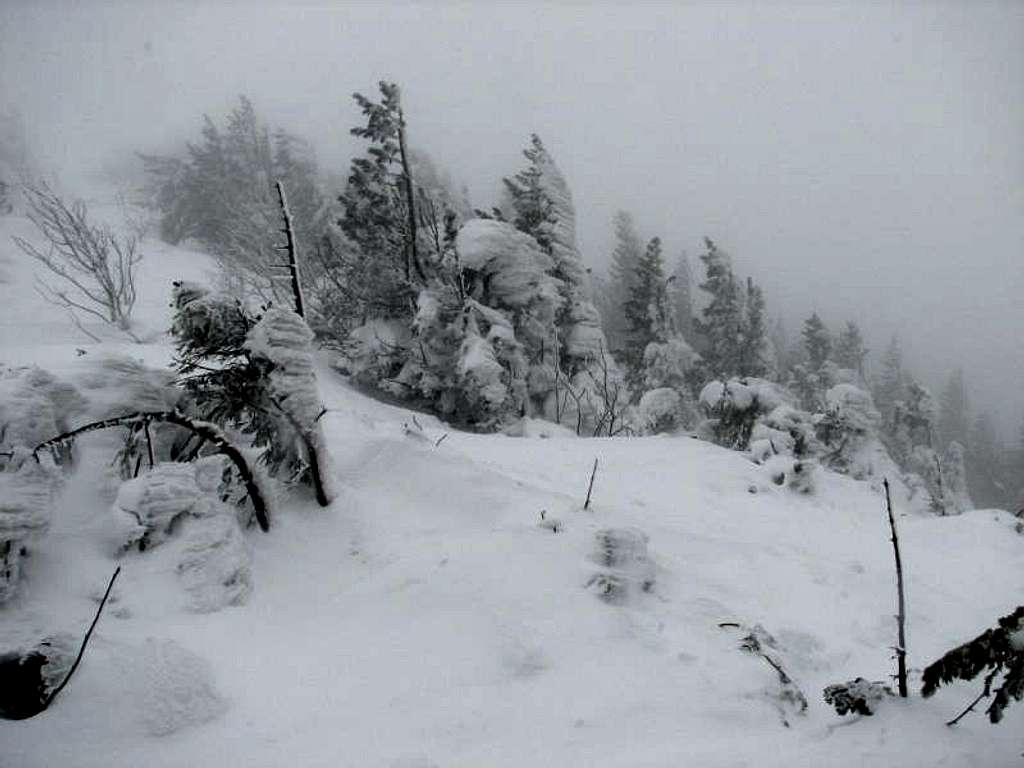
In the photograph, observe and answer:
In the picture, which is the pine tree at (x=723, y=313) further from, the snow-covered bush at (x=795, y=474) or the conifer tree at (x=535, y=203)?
the snow-covered bush at (x=795, y=474)

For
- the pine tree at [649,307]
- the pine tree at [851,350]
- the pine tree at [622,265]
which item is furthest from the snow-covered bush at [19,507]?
the pine tree at [851,350]

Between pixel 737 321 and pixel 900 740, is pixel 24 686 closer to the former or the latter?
pixel 900 740

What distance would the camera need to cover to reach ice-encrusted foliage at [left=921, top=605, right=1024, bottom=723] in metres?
2.29

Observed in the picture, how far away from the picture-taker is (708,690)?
3.27 metres

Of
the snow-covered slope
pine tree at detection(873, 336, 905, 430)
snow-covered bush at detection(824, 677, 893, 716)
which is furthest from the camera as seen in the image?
pine tree at detection(873, 336, 905, 430)

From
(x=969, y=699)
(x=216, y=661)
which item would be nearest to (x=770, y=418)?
(x=969, y=699)

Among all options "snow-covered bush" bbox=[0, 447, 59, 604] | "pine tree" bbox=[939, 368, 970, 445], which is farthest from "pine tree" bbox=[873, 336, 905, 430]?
"snow-covered bush" bbox=[0, 447, 59, 604]

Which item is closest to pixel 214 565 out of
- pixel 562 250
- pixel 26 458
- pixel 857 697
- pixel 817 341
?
pixel 26 458

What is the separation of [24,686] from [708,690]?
3997 millimetres

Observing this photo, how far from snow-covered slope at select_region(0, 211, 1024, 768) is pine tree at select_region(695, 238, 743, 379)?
971 inches

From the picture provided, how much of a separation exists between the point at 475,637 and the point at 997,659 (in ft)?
9.58

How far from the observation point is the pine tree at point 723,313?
2980cm

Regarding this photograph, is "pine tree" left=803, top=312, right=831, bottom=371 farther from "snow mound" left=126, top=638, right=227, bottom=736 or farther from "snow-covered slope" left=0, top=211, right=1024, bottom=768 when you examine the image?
"snow mound" left=126, top=638, right=227, bottom=736

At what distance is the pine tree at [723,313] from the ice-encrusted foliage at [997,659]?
29.0 meters
